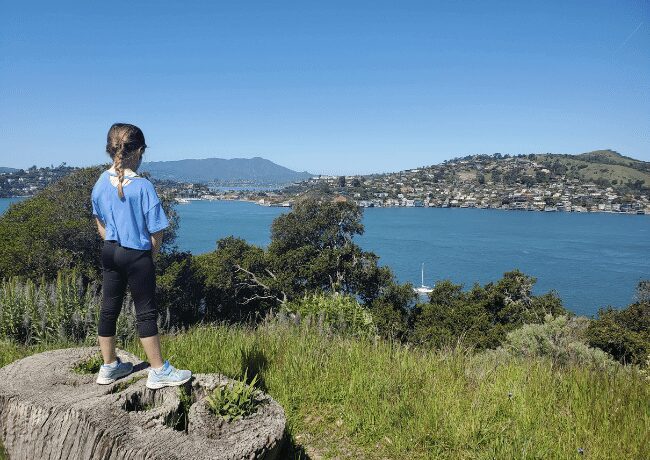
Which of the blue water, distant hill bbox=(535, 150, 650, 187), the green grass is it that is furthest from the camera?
distant hill bbox=(535, 150, 650, 187)

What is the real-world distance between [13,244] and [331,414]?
18568 mm

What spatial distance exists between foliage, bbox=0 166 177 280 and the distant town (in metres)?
83.4

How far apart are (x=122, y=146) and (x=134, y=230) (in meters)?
0.49

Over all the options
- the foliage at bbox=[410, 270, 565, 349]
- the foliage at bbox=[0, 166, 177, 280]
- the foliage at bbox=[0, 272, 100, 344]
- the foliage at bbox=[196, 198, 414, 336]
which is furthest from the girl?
the foliage at bbox=[196, 198, 414, 336]

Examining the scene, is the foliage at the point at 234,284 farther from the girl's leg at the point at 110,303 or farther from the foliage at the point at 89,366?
the girl's leg at the point at 110,303

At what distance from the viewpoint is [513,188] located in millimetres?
142125

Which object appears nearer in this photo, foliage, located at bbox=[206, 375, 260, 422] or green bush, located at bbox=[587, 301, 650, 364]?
foliage, located at bbox=[206, 375, 260, 422]

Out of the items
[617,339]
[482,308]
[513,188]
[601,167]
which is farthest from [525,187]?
[617,339]

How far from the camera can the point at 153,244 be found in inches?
106

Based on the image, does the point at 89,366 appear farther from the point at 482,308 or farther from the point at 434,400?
the point at 482,308

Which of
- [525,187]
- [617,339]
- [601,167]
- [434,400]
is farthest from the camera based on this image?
[601,167]

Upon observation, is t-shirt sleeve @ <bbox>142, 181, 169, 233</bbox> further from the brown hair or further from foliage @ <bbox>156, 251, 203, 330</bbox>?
foliage @ <bbox>156, 251, 203, 330</bbox>

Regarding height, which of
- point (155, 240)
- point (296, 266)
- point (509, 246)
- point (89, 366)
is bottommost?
point (509, 246)

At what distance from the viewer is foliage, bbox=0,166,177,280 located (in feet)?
54.2
